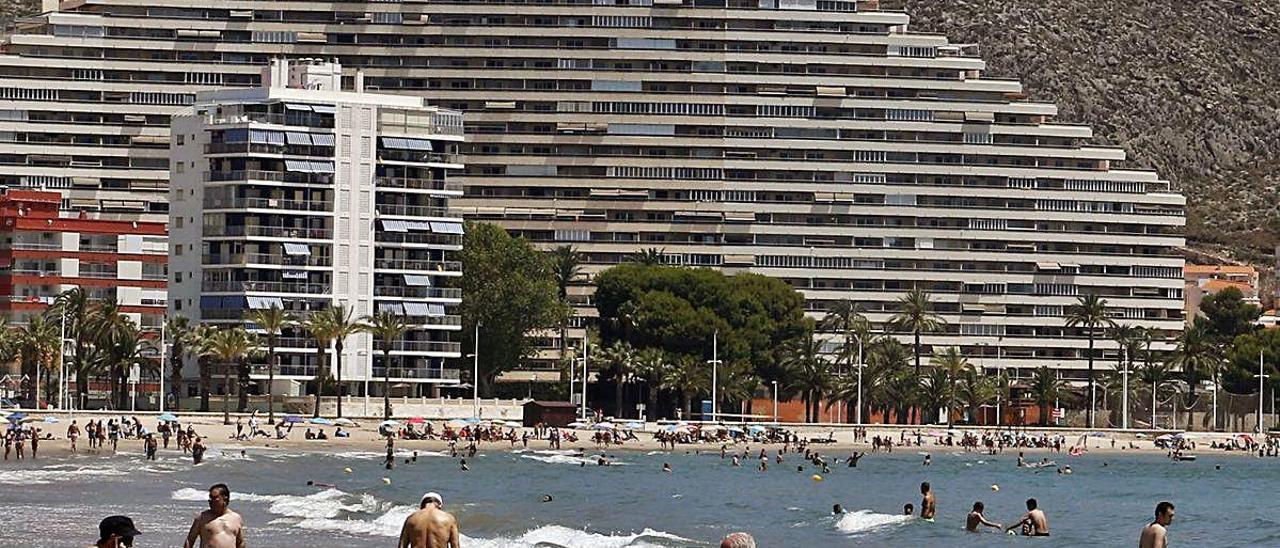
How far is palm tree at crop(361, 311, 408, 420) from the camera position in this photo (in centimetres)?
16488

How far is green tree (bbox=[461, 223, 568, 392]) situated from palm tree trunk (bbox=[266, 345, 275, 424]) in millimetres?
20857

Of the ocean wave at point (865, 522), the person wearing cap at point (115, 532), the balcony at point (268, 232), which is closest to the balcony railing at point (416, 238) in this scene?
the balcony at point (268, 232)

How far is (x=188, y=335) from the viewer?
162 metres

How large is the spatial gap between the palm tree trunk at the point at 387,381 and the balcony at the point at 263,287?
685 centimetres

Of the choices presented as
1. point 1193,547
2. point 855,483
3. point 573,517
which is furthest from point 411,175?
point 1193,547

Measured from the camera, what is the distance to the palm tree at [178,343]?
161250 millimetres

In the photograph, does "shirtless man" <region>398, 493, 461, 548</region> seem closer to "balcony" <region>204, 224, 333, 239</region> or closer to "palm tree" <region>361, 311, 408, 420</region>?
"palm tree" <region>361, 311, 408, 420</region>

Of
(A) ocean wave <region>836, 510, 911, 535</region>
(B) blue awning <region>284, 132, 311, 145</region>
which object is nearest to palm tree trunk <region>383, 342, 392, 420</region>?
(B) blue awning <region>284, 132, 311, 145</region>

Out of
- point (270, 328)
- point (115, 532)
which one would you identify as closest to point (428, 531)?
point (115, 532)

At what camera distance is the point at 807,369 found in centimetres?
19012

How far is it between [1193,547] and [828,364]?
365 ft

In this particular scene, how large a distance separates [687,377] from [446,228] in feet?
71.0

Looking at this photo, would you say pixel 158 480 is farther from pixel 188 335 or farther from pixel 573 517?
pixel 188 335

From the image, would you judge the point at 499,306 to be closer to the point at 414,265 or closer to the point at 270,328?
the point at 414,265
